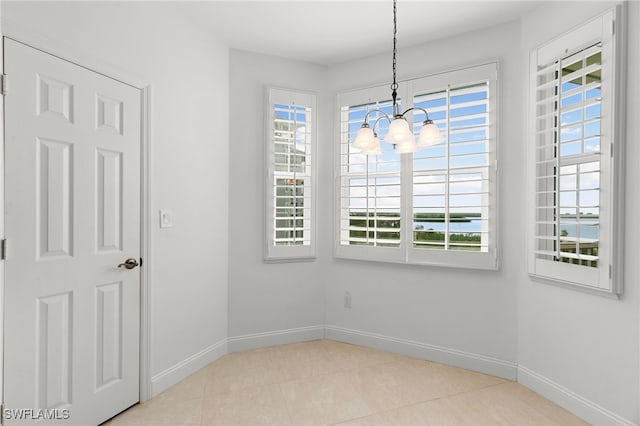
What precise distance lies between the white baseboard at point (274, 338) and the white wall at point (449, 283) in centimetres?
17

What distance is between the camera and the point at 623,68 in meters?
2.00

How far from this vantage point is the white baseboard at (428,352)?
2.79 meters

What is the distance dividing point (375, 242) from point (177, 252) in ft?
5.64

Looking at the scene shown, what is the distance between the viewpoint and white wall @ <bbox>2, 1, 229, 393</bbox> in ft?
6.96

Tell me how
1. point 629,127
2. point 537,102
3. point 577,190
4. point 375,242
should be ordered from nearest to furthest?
point 629,127
point 577,190
point 537,102
point 375,242

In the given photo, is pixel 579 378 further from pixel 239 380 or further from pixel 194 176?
pixel 194 176

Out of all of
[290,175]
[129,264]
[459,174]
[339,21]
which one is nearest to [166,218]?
[129,264]

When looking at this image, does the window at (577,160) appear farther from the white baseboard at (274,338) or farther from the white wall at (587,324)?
the white baseboard at (274,338)

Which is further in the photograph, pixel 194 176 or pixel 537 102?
pixel 194 176

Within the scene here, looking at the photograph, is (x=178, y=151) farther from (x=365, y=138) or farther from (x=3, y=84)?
(x=365, y=138)

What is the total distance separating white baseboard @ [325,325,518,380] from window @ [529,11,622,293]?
84cm

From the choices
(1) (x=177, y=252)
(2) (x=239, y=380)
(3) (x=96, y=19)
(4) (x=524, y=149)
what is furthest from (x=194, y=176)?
(4) (x=524, y=149)

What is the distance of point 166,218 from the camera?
2557 millimetres

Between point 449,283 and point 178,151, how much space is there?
95.7 inches
